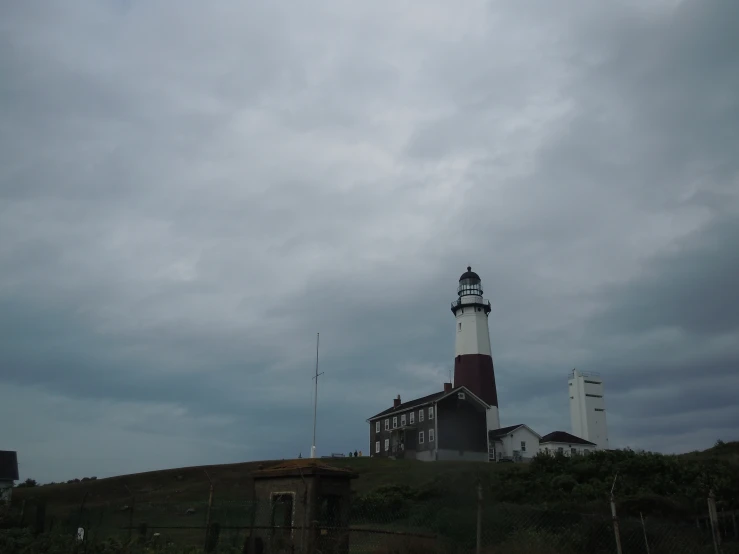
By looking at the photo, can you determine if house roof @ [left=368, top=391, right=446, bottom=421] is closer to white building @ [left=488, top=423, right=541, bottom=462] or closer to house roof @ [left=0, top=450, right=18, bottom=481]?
white building @ [left=488, top=423, right=541, bottom=462]

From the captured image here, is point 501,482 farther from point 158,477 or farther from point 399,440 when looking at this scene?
point 399,440

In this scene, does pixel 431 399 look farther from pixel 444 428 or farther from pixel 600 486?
pixel 600 486

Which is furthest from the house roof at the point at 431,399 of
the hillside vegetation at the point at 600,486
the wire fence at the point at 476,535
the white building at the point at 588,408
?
the wire fence at the point at 476,535

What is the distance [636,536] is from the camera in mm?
14438

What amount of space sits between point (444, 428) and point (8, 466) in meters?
33.6

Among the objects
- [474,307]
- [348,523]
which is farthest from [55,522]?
[474,307]

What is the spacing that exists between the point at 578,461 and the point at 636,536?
10.3 metres

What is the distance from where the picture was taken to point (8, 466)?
163 feet

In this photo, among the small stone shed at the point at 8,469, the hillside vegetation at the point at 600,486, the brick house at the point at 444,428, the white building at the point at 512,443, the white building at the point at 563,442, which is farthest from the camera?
the white building at the point at 563,442

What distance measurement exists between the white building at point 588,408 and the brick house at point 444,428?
56.0 ft

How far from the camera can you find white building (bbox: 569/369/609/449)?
72.0 meters

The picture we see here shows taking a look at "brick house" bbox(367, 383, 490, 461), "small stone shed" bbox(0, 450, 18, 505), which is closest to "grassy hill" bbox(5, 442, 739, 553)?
"small stone shed" bbox(0, 450, 18, 505)

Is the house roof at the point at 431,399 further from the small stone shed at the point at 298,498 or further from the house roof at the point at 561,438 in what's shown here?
the small stone shed at the point at 298,498

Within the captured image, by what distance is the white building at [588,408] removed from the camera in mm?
72000
